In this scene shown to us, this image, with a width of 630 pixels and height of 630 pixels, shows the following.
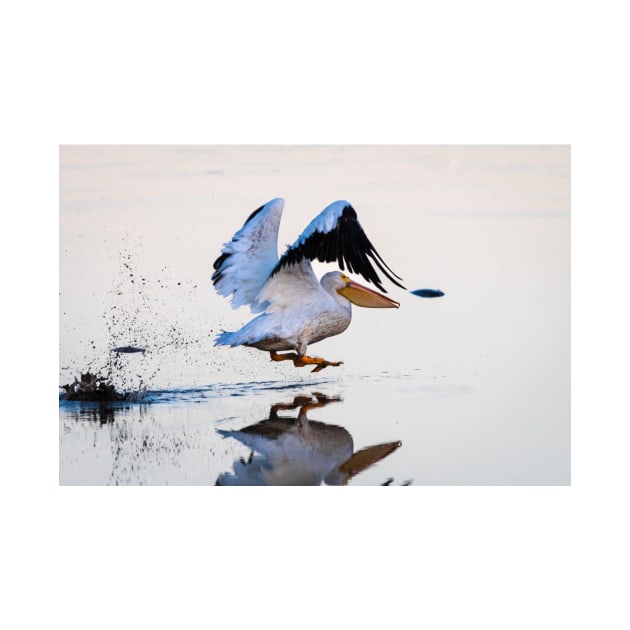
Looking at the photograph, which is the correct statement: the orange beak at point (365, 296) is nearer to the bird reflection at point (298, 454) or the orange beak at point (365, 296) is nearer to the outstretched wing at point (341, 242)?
the outstretched wing at point (341, 242)

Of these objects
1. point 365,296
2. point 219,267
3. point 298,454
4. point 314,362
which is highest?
point 219,267

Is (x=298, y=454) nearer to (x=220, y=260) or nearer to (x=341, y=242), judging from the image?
(x=341, y=242)

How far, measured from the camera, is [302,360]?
726 centimetres

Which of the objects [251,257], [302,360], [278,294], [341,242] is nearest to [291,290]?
[278,294]

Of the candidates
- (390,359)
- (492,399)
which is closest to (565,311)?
(492,399)

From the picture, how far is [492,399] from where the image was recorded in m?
7.14

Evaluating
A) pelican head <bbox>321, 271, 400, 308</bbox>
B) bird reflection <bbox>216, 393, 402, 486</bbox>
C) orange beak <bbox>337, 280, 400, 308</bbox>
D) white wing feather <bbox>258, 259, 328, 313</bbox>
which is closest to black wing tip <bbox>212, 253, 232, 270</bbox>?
white wing feather <bbox>258, 259, 328, 313</bbox>

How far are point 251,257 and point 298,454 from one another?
69.9 inches

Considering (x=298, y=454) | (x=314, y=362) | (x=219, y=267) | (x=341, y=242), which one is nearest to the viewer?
(x=298, y=454)

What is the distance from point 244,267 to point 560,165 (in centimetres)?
241

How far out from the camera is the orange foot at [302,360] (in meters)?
7.25

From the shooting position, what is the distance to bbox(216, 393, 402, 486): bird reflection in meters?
5.89

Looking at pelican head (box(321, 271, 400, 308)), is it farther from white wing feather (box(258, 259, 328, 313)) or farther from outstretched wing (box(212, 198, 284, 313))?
outstretched wing (box(212, 198, 284, 313))

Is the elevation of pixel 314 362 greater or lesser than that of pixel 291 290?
lesser
